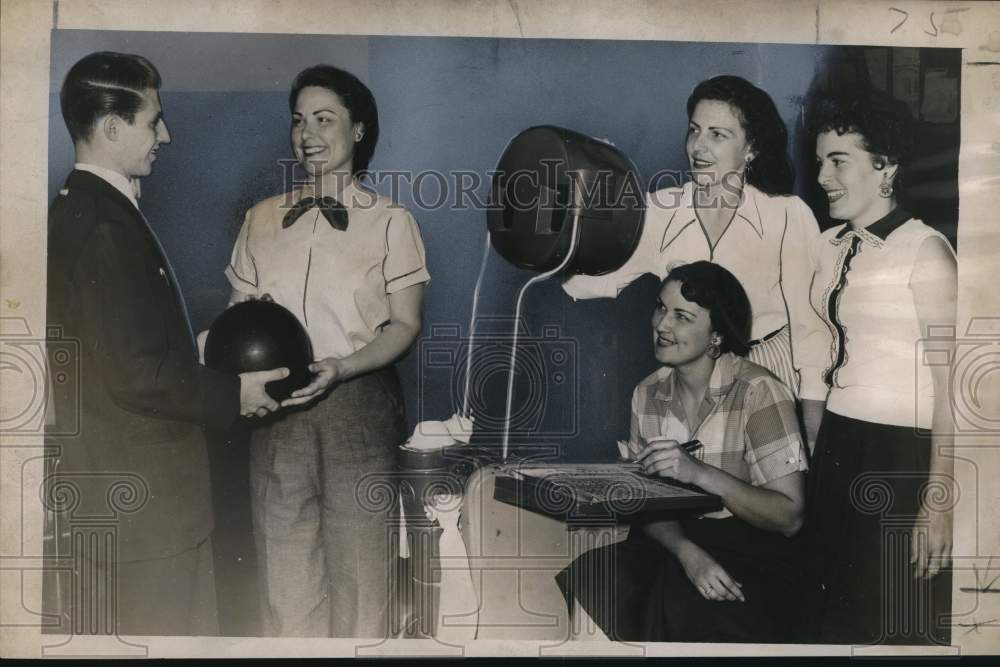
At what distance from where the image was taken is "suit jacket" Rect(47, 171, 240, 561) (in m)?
3.07

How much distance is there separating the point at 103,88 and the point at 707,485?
2.41 m

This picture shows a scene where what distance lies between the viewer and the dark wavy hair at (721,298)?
3.16 m

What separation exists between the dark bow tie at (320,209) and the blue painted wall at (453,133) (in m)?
0.10

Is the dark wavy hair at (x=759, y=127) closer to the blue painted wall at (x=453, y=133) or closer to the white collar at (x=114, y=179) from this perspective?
the blue painted wall at (x=453, y=133)

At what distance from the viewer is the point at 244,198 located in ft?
10.3

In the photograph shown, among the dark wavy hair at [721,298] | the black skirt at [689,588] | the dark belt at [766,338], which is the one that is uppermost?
the dark wavy hair at [721,298]

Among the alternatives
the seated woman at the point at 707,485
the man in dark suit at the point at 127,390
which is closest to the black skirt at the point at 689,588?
the seated woman at the point at 707,485

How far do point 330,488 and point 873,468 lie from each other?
185 cm

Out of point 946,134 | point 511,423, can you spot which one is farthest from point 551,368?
point 946,134

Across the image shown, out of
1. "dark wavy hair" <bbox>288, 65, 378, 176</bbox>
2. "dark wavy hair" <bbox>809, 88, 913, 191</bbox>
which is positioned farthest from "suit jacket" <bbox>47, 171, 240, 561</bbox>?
"dark wavy hair" <bbox>809, 88, 913, 191</bbox>

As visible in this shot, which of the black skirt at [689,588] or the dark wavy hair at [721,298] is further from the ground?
the dark wavy hair at [721,298]

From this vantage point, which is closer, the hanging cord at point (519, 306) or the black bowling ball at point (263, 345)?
the black bowling ball at point (263, 345)

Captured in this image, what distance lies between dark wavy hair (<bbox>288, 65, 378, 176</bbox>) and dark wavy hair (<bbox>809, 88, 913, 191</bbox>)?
1494 mm

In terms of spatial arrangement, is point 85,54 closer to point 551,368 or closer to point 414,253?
point 414,253
